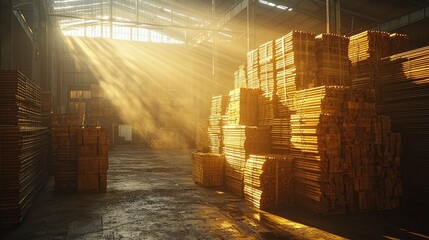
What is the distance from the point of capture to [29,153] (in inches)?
354

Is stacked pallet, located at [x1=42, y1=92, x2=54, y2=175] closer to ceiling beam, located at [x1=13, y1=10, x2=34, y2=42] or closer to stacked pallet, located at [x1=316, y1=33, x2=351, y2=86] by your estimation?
ceiling beam, located at [x1=13, y1=10, x2=34, y2=42]

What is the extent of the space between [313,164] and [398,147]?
2.60 metres

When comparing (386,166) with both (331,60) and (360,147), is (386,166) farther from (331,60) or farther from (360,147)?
(331,60)

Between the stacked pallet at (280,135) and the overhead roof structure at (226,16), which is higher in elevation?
the overhead roof structure at (226,16)

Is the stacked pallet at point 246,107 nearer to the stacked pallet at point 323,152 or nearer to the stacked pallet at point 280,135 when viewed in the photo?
the stacked pallet at point 280,135

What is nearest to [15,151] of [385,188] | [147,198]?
[147,198]

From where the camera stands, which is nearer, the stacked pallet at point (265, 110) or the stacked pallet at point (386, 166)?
the stacked pallet at point (386, 166)

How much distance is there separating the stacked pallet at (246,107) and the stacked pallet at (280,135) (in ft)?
3.97

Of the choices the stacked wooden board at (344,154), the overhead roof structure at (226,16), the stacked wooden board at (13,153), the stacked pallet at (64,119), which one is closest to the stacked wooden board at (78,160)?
the stacked wooden board at (13,153)

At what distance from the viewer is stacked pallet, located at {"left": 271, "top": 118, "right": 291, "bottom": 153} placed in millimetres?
9672

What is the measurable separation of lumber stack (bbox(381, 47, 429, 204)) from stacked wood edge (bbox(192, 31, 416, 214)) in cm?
3

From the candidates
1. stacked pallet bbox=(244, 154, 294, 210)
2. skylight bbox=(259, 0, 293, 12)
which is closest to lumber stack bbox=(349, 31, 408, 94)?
stacked pallet bbox=(244, 154, 294, 210)

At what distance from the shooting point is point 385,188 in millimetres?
8719

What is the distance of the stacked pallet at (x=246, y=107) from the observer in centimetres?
1128
